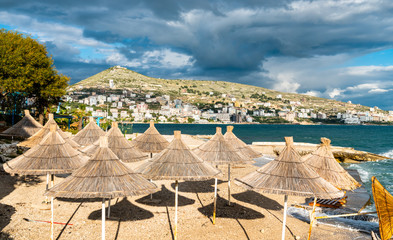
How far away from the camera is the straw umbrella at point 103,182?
674 centimetres

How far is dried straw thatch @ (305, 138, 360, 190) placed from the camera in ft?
33.3

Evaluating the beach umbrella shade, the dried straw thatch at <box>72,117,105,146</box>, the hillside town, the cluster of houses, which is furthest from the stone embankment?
the hillside town

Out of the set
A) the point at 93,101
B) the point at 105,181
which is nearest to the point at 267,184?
the point at 105,181

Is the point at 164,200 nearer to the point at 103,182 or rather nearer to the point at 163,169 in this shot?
the point at 163,169

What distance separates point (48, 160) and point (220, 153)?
271 inches

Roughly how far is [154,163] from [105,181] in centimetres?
280

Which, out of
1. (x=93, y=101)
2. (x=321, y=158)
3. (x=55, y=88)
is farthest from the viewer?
(x=93, y=101)

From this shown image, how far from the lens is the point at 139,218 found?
39.2 feet

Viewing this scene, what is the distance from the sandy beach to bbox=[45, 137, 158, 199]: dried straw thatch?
11.0 ft

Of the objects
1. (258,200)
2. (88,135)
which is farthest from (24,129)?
(258,200)

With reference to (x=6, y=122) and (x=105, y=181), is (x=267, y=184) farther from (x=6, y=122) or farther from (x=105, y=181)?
(x=6, y=122)

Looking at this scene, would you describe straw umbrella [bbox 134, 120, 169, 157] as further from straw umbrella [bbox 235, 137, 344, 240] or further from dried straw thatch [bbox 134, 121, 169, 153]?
straw umbrella [bbox 235, 137, 344, 240]

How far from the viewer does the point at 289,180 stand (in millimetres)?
8102

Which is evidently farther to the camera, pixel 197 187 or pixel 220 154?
pixel 197 187
